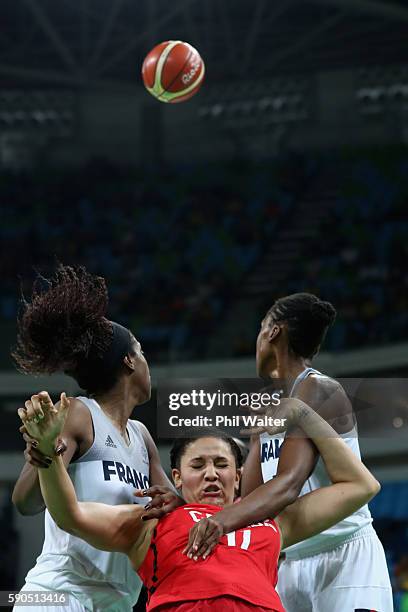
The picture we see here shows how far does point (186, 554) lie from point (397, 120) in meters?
20.2

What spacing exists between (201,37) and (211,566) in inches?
796

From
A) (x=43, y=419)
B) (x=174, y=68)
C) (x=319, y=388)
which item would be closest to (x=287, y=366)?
(x=319, y=388)

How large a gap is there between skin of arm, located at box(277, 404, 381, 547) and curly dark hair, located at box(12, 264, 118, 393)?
38.4 inches

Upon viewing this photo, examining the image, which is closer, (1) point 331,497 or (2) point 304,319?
(1) point 331,497

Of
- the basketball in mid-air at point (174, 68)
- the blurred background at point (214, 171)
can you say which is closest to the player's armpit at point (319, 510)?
the basketball in mid-air at point (174, 68)

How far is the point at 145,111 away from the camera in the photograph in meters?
23.5

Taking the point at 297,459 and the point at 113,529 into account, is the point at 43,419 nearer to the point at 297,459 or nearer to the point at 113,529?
the point at 113,529

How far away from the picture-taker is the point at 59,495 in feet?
10.0

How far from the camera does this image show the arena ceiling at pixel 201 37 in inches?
807

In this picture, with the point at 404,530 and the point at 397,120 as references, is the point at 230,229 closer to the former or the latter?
the point at 397,120

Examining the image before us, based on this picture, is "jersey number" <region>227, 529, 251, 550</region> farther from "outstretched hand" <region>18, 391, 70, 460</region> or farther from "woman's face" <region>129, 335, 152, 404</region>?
"woman's face" <region>129, 335, 152, 404</region>

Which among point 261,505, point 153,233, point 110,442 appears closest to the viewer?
point 261,505

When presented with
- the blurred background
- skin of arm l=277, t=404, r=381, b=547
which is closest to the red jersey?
skin of arm l=277, t=404, r=381, b=547

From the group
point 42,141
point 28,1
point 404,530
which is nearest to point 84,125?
point 42,141
